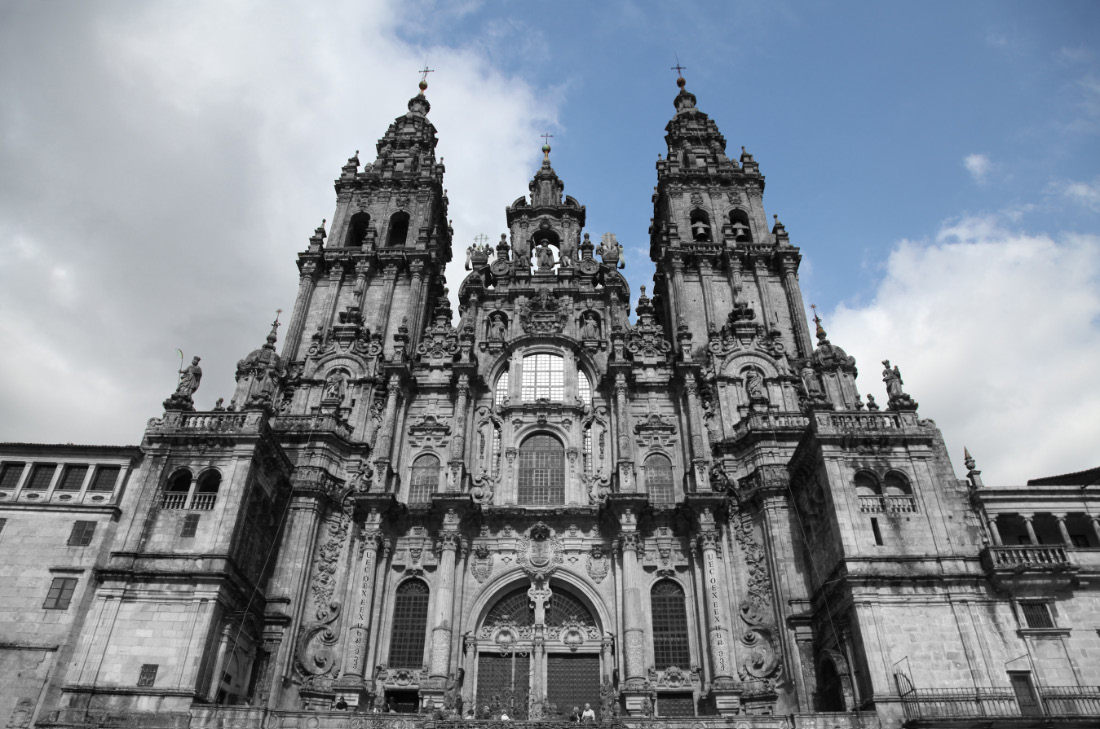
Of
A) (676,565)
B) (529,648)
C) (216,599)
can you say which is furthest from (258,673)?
(676,565)

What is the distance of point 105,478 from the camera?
25.9 metres

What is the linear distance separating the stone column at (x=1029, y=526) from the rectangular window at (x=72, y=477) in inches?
1244

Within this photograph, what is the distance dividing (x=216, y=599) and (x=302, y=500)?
21.7 ft

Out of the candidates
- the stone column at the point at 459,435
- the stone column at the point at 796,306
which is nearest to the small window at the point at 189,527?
the stone column at the point at 459,435

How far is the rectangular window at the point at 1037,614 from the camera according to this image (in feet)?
76.0

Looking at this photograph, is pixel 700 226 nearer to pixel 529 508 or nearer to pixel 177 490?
pixel 529 508

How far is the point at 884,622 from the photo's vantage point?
22938 millimetres

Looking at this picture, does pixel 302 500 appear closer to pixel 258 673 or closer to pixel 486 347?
pixel 258 673

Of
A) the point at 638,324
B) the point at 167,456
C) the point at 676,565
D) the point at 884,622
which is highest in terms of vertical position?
the point at 638,324

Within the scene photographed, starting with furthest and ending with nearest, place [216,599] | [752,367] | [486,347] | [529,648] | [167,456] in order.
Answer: [486,347] < [752,367] < [529,648] < [167,456] < [216,599]

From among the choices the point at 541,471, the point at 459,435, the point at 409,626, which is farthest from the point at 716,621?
the point at 459,435

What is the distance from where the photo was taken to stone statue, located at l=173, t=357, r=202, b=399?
2825cm

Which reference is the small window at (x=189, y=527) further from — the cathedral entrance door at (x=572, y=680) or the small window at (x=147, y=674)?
the cathedral entrance door at (x=572, y=680)

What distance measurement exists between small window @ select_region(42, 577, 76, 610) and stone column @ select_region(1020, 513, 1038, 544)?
100 ft
